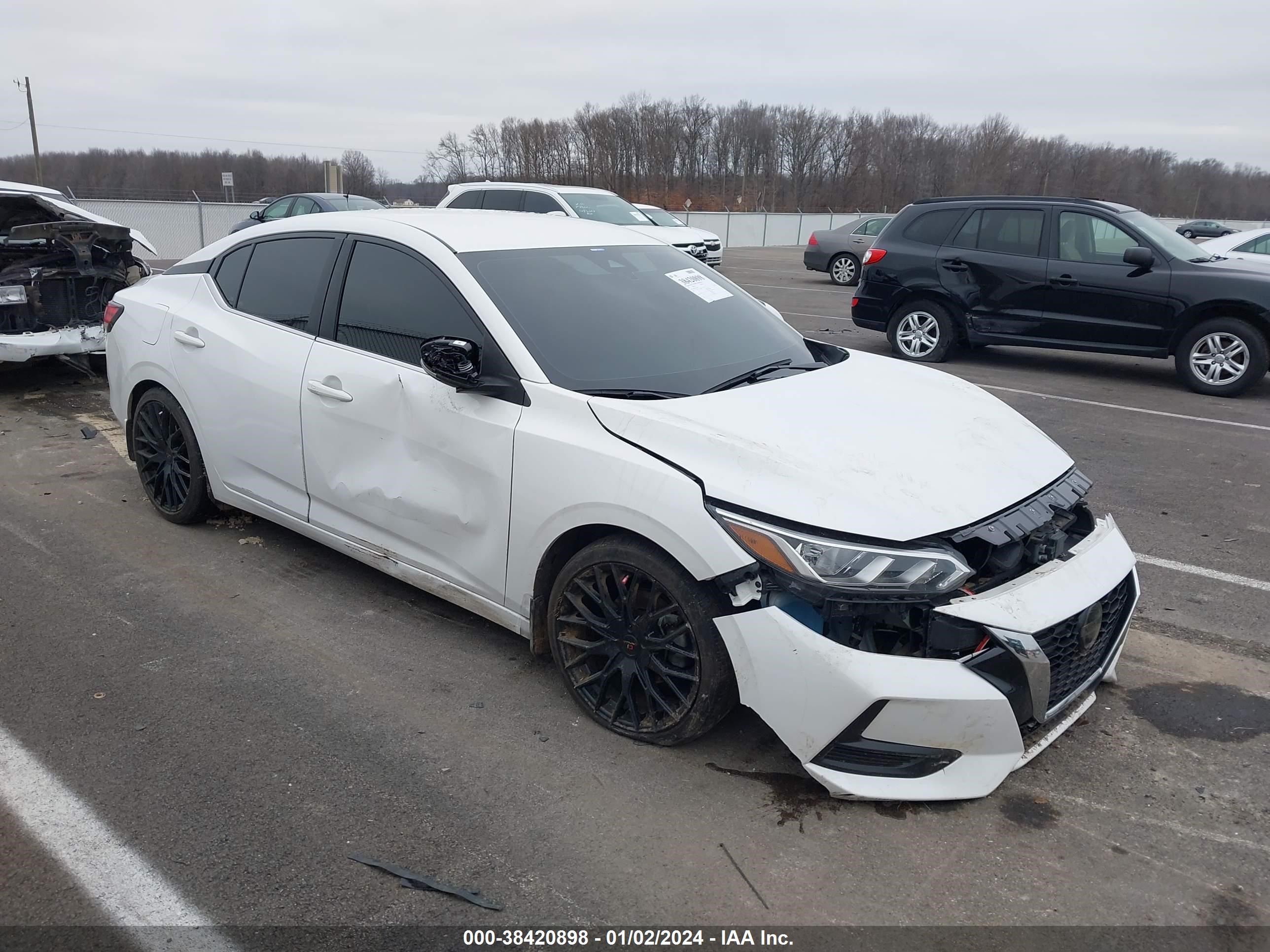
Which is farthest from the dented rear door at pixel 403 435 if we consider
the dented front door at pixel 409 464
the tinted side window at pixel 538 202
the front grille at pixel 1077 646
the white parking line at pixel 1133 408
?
the tinted side window at pixel 538 202

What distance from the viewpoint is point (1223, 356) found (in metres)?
9.24

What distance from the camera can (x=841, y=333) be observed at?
1315 cm

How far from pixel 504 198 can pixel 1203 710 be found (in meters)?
14.1

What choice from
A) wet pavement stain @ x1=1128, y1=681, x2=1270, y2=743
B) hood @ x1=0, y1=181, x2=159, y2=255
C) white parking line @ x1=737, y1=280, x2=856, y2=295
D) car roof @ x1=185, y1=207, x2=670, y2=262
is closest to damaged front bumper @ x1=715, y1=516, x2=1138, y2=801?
wet pavement stain @ x1=1128, y1=681, x2=1270, y2=743

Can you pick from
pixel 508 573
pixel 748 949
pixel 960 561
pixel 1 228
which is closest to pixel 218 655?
pixel 508 573

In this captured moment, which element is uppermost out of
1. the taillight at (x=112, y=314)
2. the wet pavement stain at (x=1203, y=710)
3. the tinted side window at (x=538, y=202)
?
the tinted side window at (x=538, y=202)

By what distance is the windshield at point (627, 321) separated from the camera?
11.7 ft

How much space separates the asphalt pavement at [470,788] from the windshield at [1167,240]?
592 cm

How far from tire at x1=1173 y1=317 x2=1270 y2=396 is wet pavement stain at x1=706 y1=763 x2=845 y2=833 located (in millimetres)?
8297

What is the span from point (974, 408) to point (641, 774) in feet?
6.34

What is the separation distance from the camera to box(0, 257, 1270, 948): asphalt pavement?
100 inches

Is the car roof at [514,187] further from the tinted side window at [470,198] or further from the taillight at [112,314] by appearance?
the taillight at [112,314]

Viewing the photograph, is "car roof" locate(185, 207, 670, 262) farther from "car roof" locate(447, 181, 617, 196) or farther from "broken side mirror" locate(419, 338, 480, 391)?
"car roof" locate(447, 181, 617, 196)

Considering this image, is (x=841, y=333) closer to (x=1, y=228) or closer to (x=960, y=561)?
(x=1, y=228)
